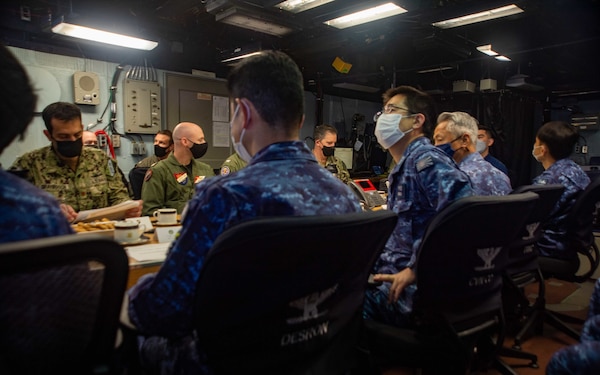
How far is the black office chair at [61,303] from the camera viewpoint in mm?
618

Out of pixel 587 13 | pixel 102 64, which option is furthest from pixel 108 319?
pixel 587 13

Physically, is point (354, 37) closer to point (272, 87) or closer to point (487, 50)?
point (487, 50)

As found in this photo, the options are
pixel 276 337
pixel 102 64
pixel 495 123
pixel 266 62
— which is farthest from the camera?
pixel 495 123

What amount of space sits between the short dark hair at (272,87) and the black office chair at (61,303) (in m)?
0.66

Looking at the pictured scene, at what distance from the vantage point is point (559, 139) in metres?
2.99

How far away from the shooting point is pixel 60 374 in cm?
76

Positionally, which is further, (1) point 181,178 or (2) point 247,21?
(2) point 247,21

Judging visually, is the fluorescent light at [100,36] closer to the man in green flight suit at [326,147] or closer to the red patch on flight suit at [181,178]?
the red patch on flight suit at [181,178]

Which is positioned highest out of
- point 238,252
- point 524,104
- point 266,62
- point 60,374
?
point 524,104

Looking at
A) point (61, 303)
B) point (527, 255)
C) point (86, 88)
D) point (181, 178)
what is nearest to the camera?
point (61, 303)

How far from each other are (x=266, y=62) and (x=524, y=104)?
644 cm

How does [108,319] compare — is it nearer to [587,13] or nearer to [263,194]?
[263,194]

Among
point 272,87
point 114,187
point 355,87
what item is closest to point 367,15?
point 114,187

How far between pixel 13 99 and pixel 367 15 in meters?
3.61
